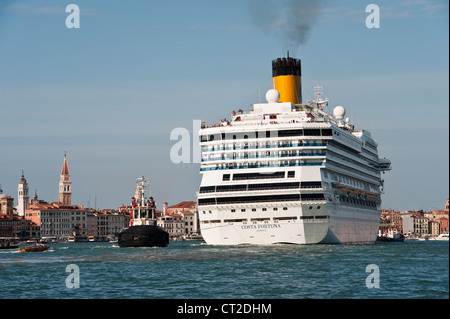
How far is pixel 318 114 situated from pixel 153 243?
2608 cm

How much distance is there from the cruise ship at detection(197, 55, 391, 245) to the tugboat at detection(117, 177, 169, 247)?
21.7 meters

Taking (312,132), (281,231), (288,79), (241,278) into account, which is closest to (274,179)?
(281,231)

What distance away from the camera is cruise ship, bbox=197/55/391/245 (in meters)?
76.7

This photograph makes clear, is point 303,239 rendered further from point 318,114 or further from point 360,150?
point 360,150

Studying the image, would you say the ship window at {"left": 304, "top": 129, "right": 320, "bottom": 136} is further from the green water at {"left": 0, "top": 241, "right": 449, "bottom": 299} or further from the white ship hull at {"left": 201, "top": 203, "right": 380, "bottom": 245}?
the green water at {"left": 0, "top": 241, "right": 449, "bottom": 299}

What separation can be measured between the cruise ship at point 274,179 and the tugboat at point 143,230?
855 inches

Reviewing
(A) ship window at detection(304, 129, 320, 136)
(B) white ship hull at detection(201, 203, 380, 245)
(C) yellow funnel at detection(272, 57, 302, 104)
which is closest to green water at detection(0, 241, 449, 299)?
(B) white ship hull at detection(201, 203, 380, 245)

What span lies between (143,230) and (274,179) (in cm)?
2956

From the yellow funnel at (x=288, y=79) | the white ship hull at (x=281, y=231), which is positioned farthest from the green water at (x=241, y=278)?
the yellow funnel at (x=288, y=79)

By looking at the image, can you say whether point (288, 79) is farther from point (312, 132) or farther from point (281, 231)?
point (281, 231)

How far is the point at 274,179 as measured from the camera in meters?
78.4

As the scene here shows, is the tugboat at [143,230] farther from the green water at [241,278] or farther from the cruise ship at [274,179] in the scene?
the green water at [241,278]

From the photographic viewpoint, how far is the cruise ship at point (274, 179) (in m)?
76.7
